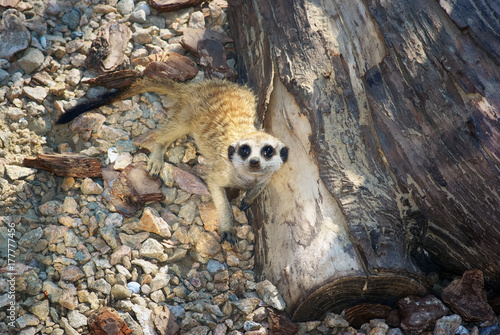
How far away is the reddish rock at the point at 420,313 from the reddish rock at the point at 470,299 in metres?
0.07

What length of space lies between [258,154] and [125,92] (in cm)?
127

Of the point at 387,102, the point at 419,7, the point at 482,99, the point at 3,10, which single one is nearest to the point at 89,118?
the point at 3,10

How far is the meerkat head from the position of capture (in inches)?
124

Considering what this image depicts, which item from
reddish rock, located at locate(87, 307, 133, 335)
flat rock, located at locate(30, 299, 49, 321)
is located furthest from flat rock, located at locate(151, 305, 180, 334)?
flat rock, located at locate(30, 299, 49, 321)

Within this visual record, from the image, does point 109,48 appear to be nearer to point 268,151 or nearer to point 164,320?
point 268,151

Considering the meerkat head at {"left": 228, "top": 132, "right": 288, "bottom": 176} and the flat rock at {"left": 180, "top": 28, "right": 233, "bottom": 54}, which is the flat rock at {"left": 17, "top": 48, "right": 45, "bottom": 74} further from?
the meerkat head at {"left": 228, "top": 132, "right": 288, "bottom": 176}

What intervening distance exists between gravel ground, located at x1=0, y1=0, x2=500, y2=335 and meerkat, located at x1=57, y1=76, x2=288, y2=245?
0.36 feet

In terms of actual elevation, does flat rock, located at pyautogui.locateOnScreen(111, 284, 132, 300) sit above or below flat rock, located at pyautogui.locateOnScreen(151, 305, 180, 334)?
below

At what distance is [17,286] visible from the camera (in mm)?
2500

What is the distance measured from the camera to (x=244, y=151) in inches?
135

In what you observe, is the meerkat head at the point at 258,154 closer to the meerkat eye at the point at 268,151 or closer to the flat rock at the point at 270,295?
the meerkat eye at the point at 268,151

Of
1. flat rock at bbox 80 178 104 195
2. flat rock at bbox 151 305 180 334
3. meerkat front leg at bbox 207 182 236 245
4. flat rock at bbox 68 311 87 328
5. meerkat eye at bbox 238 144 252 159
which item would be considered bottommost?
flat rock at bbox 68 311 87 328

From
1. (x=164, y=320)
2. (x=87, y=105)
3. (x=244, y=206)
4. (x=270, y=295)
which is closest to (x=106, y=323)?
(x=164, y=320)

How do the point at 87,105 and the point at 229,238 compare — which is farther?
the point at 87,105
